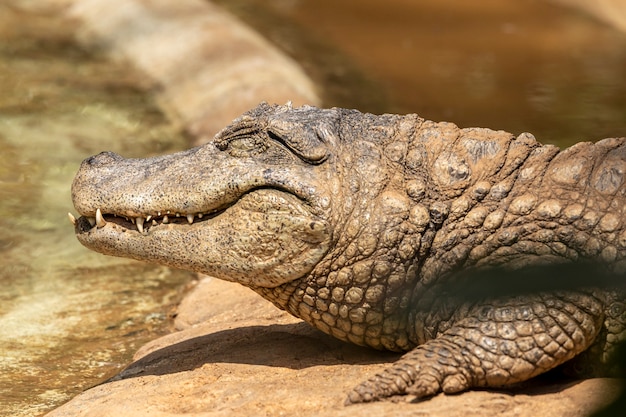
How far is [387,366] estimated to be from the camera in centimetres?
393

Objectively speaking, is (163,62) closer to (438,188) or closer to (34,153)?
(34,153)

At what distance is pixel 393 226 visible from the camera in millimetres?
3900

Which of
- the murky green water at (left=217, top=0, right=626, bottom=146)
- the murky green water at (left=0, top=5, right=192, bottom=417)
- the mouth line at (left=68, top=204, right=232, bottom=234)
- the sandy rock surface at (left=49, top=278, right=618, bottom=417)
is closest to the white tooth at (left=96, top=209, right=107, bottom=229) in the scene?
the mouth line at (left=68, top=204, right=232, bottom=234)

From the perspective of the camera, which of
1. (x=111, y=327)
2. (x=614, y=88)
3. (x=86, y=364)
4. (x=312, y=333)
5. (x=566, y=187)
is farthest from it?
(x=614, y=88)

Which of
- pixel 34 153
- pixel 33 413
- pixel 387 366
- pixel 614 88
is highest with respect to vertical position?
pixel 614 88

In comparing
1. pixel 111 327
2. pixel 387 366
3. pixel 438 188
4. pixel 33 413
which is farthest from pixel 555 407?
pixel 111 327

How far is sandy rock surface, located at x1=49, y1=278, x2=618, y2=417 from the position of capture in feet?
11.3

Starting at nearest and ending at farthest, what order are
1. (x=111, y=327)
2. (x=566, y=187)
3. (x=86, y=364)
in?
(x=566, y=187), (x=86, y=364), (x=111, y=327)

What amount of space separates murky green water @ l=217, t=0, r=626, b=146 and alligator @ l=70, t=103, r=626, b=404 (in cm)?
460

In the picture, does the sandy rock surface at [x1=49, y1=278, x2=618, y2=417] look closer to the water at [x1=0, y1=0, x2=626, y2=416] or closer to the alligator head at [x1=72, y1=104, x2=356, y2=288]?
the alligator head at [x1=72, y1=104, x2=356, y2=288]

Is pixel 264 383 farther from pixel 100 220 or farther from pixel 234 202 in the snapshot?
pixel 100 220

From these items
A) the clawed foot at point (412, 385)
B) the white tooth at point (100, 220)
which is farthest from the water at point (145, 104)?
the clawed foot at point (412, 385)

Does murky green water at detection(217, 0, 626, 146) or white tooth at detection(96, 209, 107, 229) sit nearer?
white tooth at detection(96, 209, 107, 229)

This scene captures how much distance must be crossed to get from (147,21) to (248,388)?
7861 millimetres
